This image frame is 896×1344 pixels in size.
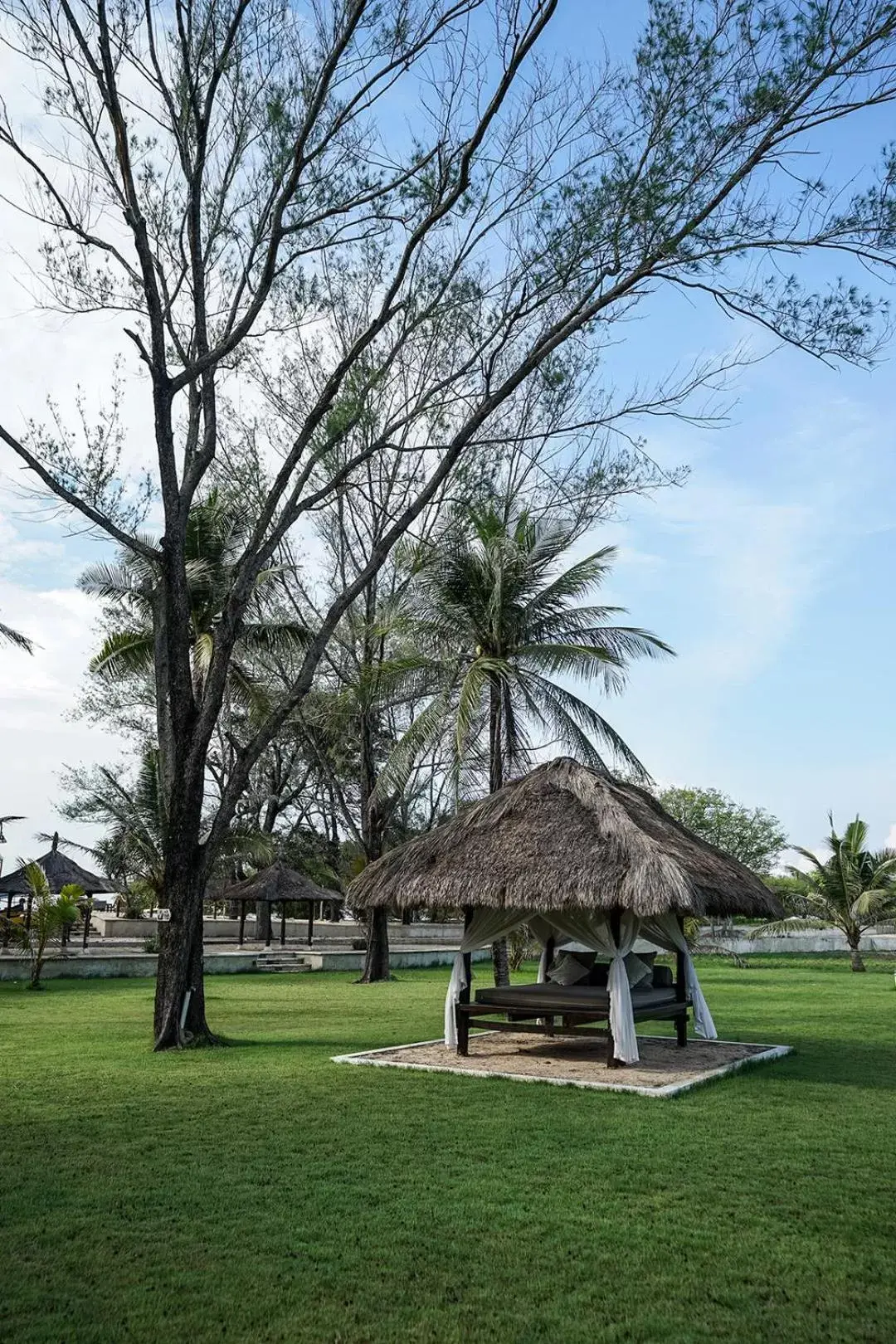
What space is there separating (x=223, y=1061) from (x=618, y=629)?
27.4 ft

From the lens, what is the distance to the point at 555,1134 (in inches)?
263

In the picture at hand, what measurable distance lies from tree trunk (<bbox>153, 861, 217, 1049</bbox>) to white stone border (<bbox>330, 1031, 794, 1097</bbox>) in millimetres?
1589

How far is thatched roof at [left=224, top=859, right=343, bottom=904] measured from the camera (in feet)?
82.3

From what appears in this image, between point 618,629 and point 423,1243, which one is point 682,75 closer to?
point 618,629

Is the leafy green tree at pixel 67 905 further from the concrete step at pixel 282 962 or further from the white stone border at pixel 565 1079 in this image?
the white stone border at pixel 565 1079

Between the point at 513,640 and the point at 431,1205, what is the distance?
11.0 m

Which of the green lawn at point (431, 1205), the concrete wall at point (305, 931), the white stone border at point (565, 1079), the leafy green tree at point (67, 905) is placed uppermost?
the leafy green tree at point (67, 905)

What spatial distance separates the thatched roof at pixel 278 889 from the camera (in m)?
25.1

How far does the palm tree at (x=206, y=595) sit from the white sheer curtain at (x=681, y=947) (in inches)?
336

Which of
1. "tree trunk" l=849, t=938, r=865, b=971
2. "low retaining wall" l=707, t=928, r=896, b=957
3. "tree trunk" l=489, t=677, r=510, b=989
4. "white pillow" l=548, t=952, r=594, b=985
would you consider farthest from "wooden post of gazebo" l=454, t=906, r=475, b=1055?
"low retaining wall" l=707, t=928, r=896, b=957

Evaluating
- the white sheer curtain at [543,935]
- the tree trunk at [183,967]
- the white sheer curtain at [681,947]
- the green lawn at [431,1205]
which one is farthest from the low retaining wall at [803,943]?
the green lawn at [431,1205]

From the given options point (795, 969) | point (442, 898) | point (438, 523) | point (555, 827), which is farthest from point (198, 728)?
point (795, 969)

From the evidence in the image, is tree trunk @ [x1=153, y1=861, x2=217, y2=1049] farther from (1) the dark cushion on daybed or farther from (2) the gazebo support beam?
(2) the gazebo support beam

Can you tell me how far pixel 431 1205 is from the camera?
5.09 m
